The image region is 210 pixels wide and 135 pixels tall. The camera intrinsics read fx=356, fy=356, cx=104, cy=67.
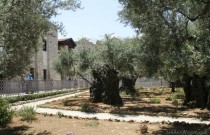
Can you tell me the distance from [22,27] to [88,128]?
411 centimetres

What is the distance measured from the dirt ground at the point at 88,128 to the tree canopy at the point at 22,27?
2065 mm

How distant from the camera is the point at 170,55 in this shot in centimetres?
1288

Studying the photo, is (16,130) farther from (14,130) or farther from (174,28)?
(174,28)

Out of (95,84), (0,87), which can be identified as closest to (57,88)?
(0,87)

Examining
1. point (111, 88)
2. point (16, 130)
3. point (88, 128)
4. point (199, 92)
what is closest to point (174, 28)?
point (88, 128)

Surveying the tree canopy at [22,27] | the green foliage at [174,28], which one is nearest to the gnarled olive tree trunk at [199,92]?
the green foliage at [174,28]

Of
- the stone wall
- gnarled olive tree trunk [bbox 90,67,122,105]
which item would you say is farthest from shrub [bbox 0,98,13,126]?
the stone wall

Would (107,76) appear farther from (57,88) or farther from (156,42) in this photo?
(57,88)

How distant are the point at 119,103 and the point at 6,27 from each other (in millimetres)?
12170

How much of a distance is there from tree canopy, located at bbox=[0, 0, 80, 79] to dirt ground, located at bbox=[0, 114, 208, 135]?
2065 millimetres

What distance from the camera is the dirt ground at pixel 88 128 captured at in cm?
1136

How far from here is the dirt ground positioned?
37.3 feet

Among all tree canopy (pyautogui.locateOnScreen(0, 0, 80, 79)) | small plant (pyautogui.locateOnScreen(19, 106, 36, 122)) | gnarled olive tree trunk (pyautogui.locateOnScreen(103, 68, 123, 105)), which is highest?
tree canopy (pyautogui.locateOnScreen(0, 0, 80, 79))

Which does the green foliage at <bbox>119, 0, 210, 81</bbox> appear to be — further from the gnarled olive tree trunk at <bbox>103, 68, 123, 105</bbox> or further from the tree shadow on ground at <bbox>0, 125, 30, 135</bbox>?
the gnarled olive tree trunk at <bbox>103, 68, 123, 105</bbox>
